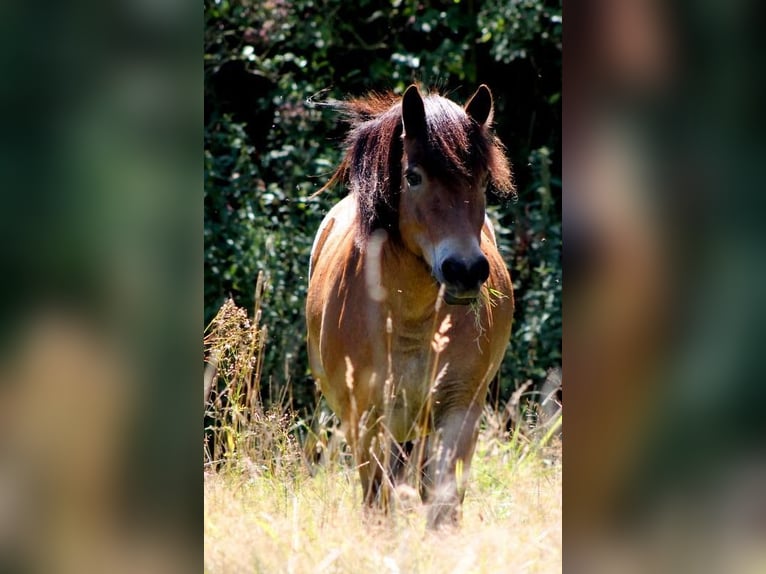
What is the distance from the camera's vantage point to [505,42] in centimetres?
741

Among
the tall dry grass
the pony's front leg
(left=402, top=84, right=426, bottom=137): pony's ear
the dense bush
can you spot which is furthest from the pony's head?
the dense bush

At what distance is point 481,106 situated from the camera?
3.88 meters

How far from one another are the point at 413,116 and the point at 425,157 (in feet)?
0.69

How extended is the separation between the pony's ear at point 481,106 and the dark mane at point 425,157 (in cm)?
12

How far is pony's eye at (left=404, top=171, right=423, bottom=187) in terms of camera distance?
3.56 m

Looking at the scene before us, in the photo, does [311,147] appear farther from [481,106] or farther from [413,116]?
[413,116]

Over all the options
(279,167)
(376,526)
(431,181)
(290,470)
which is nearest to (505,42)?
(279,167)

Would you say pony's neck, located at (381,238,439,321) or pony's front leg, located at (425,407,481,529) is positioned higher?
pony's neck, located at (381,238,439,321)
